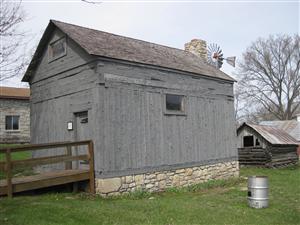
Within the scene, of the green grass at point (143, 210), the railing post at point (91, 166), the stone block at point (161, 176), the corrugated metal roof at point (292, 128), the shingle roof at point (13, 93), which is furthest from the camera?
the corrugated metal roof at point (292, 128)

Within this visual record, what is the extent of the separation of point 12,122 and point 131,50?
62.6 feet

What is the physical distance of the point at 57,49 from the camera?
1427 cm

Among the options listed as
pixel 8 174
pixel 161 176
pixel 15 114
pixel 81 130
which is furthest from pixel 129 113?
pixel 15 114

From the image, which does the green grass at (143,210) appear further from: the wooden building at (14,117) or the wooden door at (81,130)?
the wooden building at (14,117)

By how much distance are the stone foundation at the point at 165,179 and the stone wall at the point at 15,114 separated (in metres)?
19.0

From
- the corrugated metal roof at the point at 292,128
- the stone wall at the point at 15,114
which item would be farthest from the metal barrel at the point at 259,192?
the corrugated metal roof at the point at 292,128

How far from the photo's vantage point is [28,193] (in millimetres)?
11164

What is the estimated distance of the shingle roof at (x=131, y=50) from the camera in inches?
498

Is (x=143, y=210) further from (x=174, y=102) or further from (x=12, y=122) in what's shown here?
(x=12, y=122)

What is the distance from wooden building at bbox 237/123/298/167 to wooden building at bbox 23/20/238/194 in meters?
6.77

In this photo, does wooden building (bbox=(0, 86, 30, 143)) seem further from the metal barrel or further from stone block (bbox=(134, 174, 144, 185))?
the metal barrel

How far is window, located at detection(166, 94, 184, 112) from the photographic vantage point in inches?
560

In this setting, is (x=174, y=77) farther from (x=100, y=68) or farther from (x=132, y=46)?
(x=100, y=68)

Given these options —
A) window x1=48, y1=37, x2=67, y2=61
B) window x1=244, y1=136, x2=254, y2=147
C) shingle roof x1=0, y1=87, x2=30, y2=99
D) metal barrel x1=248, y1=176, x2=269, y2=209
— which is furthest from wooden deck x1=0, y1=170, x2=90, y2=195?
shingle roof x1=0, y1=87, x2=30, y2=99
